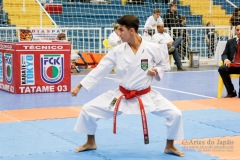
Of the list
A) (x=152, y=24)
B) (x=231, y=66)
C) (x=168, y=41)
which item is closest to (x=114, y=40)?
(x=168, y=41)

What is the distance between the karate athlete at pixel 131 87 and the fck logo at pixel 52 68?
567 cm

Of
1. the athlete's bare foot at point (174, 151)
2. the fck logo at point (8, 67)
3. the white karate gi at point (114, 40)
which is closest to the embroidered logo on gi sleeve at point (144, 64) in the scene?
the athlete's bare foot at point (174, 151)

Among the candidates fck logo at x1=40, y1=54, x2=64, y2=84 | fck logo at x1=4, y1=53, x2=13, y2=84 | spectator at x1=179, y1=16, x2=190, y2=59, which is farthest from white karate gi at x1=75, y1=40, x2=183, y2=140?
spectator at x1=179, y1=16, x2=190, y2=59

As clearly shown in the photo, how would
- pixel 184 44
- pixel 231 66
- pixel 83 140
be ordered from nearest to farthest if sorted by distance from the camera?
pixel 83 140 < pixel 231 66 < pixel 184 44

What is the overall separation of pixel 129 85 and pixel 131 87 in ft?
0.11

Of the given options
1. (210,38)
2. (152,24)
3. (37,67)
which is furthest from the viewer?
(210,38)

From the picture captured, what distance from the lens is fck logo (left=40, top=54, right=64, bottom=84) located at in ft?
39.5

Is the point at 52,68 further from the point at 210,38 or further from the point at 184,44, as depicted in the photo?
the point at 210,38

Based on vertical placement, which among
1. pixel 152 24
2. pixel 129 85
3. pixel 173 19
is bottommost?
pixel 129 85

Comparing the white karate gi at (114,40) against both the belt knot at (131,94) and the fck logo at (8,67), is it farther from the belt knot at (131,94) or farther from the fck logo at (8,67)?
the belt knot at (131,94)

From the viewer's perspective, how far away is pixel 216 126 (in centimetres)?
821

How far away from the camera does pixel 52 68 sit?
12125mm

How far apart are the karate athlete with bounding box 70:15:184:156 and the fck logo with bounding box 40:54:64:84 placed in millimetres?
5667

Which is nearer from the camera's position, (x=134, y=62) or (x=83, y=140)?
(x=134, y=62)
